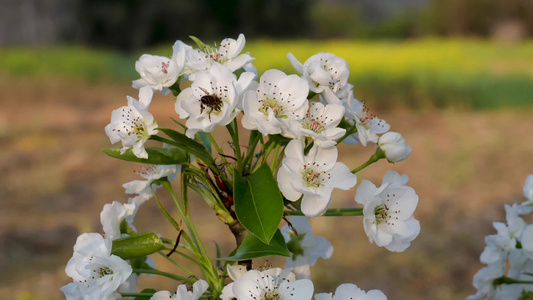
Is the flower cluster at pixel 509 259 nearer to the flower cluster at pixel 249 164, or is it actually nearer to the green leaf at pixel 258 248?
the flower cluster at pixel 249 164

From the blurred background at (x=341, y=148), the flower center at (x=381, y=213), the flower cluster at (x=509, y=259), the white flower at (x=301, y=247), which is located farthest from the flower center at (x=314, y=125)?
the blurred background at (x=341, y=148)

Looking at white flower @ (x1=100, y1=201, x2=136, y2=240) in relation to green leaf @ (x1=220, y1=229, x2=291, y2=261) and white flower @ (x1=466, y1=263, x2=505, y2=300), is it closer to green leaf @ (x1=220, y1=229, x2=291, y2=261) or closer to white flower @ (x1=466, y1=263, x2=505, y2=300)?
green leaf @ (x1=220, y1=229, x2=291, y2=261)

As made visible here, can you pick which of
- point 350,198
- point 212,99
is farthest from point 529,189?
point 350,198

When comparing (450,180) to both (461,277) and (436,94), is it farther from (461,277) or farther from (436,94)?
(436,94)

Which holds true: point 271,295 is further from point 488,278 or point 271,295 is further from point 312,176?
point 488,278

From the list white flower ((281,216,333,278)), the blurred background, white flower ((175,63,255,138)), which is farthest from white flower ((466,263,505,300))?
the blurred background

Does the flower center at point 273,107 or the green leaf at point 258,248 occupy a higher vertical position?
the flower center at point 273,107

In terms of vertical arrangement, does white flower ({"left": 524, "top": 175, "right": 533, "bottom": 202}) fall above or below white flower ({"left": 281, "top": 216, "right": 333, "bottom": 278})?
above
